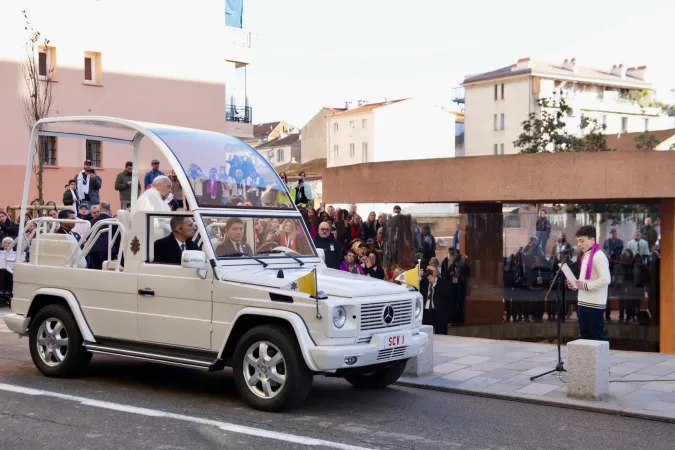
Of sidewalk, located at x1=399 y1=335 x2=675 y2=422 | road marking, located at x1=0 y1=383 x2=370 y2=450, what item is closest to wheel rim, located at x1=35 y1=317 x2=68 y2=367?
road marking, located at x1=0 y1=383 x2=370 y2=450

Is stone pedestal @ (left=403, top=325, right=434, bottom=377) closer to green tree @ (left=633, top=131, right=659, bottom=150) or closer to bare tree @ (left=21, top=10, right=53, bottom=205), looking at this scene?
bare tree @ (left=21, top=10, right=53, bottom=205)

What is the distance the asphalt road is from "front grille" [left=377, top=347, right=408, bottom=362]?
0.54 metres

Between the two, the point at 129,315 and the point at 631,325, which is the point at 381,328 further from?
the point at 631,325

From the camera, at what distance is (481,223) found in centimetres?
1738

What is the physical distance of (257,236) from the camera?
32.9ft

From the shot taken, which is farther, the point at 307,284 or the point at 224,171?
the point at 224,171

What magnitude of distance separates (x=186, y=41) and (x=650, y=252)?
27188mm

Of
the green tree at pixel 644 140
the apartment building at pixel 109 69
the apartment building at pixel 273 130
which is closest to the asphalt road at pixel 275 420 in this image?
the apartment building at pixel 109 69

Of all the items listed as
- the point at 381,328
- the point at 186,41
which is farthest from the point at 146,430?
the point at 186,41

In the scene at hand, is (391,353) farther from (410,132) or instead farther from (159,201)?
(410,132)

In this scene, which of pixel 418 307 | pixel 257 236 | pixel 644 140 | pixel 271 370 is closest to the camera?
pixel 271 370

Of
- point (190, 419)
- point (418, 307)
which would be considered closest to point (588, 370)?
point (418, 307)

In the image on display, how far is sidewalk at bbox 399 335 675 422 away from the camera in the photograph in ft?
31.7

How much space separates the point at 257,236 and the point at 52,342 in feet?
8.63
